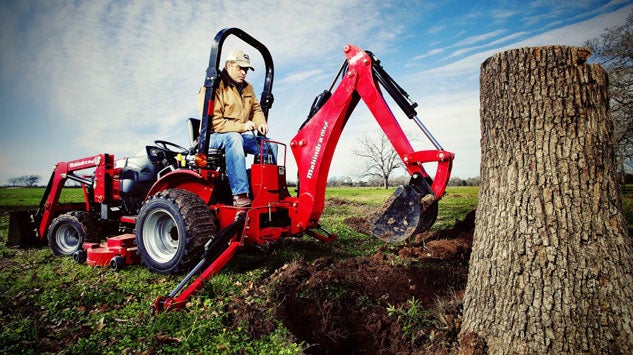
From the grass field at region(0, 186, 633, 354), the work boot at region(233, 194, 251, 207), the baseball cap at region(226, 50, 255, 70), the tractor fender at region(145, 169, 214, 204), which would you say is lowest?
the grass field at region(0, 186, 633, 354)

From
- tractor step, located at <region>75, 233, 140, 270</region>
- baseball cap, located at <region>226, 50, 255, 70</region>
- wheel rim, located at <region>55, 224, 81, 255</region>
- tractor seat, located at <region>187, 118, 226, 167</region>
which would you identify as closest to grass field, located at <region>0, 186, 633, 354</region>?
tractor step, located at <region>75, 233, 140, 270</region>

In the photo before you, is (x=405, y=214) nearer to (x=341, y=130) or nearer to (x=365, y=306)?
(x=365, y=306)

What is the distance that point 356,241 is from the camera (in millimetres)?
6438

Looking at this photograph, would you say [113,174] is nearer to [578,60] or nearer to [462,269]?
[462,269]

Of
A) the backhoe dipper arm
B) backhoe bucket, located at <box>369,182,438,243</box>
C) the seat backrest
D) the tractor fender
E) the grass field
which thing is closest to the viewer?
the grass field

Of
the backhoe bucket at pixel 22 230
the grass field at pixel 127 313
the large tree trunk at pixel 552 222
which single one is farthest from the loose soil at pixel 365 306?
the backhoe bucket at pixel 22 230

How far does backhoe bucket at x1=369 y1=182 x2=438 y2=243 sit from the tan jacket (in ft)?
7.03

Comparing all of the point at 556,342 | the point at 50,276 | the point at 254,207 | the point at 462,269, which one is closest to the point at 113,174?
the point at 50,276

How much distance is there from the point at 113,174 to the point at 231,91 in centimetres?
315

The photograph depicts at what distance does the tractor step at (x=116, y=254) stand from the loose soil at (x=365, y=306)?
2.24 metres

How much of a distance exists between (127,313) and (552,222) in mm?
3648

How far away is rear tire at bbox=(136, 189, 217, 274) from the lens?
12.3ft

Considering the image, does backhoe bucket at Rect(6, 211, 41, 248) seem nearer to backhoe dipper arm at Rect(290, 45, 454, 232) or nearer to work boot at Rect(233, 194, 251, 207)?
work boot at Rect(233, 194, 251, 207)

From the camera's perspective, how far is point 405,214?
3.47 m
